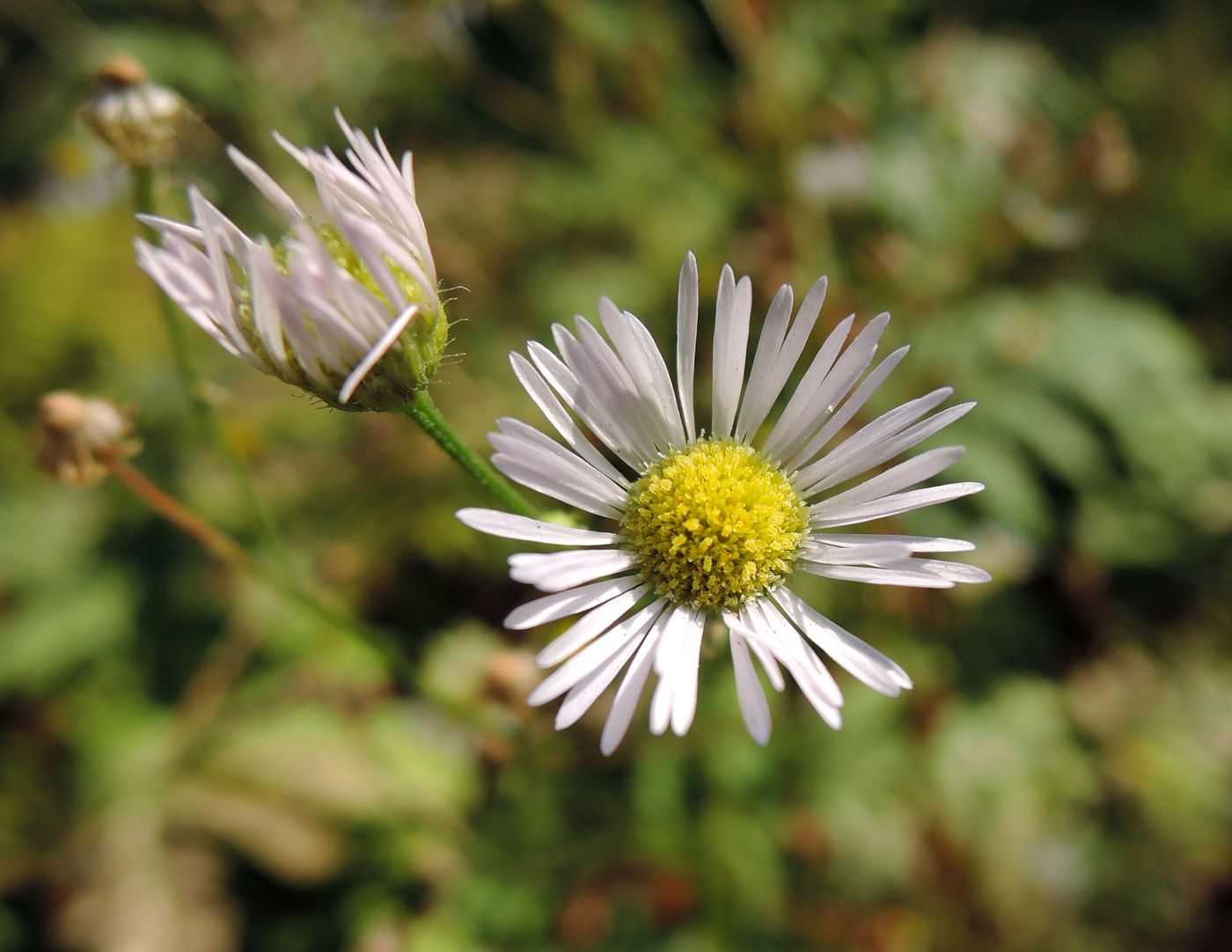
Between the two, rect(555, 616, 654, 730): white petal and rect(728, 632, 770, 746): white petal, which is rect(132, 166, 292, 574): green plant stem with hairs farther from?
rect(728, 632, 770, 746): white petal

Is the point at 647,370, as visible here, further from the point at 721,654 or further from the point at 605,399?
the point at 721,654

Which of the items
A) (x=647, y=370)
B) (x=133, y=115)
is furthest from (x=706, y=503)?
(x=133, y=115)

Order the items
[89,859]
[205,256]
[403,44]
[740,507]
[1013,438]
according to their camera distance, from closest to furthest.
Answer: [205,256] → [740,507] → [89,859] → [1013,438] → [403,44]

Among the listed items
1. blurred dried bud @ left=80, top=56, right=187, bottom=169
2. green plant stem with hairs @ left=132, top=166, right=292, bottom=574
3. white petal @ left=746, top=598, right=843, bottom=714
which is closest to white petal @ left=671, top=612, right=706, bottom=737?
white petal @ left=746, top=598, right=843, bottom=714

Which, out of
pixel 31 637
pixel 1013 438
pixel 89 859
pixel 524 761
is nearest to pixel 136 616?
pixel 31 637

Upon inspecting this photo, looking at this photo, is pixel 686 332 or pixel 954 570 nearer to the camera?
pixel 954 570

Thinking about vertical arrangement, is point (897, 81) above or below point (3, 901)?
above

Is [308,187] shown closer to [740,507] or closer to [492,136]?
[492,136]
